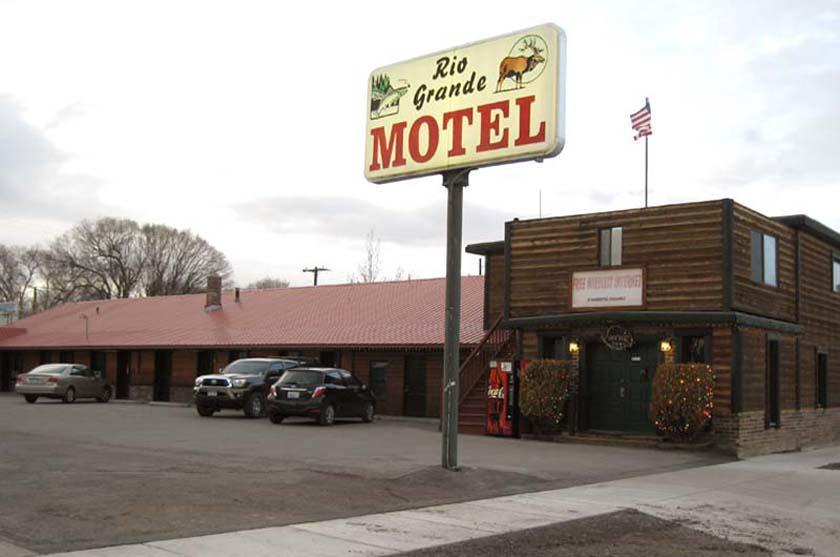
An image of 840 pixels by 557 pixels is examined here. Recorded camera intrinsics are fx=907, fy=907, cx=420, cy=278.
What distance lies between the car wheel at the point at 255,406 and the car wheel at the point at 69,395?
11.9m

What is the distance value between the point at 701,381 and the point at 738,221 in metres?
3.78

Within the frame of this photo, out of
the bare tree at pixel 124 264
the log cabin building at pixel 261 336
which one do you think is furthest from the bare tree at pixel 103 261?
the log cabin building at pixel 261 336

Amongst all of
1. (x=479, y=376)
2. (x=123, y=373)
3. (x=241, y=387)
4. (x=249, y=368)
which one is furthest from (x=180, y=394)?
(x=479, y=376)

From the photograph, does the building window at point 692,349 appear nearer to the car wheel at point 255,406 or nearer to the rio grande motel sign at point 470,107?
the rio grande motel sign at point 470,107

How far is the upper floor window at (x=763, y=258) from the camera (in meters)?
21.0

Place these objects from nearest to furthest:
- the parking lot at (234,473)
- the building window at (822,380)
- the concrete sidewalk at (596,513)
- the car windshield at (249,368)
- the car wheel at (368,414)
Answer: the concrete sidewalk at (596,513) < the parking lot at (234,473) < the building window at (822,380) < the car wheel at (368,414) < the car windshield at (249,368)

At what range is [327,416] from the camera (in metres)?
24.5

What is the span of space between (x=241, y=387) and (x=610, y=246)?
11.7 m

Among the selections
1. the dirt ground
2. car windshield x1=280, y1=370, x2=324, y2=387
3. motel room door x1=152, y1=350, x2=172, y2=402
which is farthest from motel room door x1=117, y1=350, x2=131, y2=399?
the dirt ground

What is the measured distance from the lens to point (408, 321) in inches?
1256

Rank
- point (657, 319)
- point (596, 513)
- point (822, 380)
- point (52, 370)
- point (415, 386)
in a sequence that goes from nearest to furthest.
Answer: point (596, 513)
point (657, 319)
point (822, 380)
point (415, 386)
point (52, 370)

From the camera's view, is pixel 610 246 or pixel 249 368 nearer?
pixel 610 246

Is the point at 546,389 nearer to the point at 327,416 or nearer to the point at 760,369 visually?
the point at 760,369

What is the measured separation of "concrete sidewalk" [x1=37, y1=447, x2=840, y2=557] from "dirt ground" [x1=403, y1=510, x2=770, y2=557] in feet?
0.95
